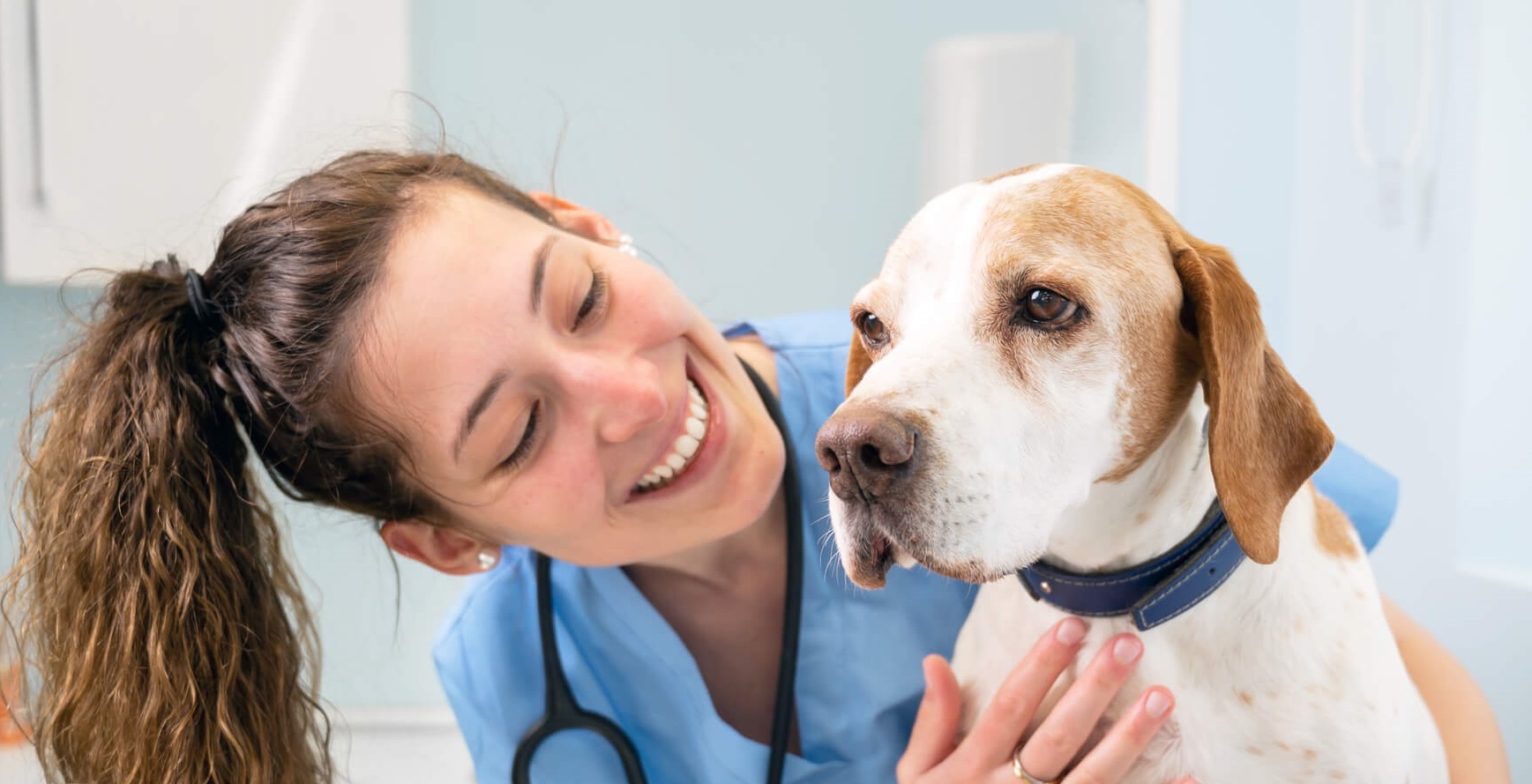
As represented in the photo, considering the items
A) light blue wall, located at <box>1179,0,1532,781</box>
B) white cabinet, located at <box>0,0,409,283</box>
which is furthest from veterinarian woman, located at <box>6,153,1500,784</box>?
white cabinet, located at <box>0,0,409,283</box>

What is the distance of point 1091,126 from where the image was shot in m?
2.30

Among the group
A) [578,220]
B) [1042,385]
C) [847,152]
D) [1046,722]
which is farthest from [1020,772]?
[847,152]

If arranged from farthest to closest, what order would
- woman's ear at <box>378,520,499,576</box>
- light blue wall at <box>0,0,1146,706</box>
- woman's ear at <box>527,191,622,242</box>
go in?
light blue wall at <box>0,0,1146,706</box>
woman's ear at <box>527,191,622,242</box>
woman's ear at <box>378,520,499,576</box>

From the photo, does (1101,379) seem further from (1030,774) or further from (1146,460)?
(1030,774)

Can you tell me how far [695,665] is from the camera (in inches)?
49.9

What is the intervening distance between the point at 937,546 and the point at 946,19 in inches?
82.1

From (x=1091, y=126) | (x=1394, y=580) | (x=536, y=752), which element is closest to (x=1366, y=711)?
(x=536, y=752)

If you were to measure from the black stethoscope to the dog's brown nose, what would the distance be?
471 mm

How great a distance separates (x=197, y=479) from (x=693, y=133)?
5.40 feet

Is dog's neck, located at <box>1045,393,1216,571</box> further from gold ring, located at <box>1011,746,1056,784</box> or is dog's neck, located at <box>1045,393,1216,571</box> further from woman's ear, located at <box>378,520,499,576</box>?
woman's ear, located at <box>378,520,499,576</box>

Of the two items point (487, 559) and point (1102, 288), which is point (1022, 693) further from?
point (487, 559)

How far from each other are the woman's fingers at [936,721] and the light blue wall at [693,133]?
65.2 inches

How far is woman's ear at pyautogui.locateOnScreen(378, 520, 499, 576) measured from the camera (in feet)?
3.90

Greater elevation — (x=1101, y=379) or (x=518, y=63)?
(x=518, y=63)
